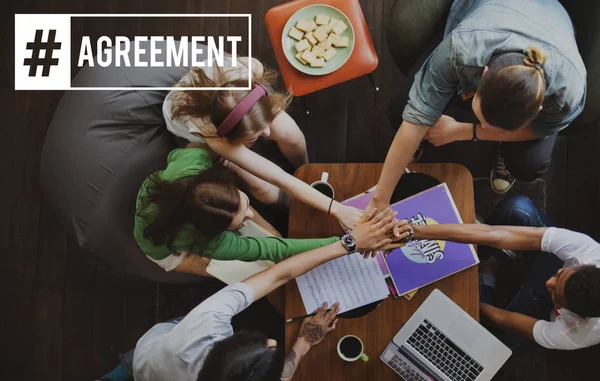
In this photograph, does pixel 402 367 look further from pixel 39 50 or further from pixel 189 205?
pixel 39 50

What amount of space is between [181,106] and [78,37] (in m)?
1.04

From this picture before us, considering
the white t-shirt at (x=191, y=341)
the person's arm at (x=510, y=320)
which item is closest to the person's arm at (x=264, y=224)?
the white t-shirt at (x=191, y=341)

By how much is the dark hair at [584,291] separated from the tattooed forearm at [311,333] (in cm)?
76

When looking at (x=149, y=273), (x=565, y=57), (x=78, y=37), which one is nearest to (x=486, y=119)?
(x=565, y=57)

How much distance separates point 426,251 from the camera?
1610 millimetres

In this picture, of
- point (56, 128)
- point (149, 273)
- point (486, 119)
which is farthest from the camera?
point (149, 273)

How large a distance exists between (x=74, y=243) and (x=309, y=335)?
4.36 feet

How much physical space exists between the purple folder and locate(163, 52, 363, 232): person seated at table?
0.17m

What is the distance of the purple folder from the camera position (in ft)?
5.20

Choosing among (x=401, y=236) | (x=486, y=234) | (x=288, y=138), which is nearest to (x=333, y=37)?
(x=288, y=138)

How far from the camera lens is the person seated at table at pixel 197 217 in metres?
1.48

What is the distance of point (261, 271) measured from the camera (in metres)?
1.65

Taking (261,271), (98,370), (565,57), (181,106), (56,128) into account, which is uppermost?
(565,57)

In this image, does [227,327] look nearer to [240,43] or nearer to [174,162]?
[174,162]
